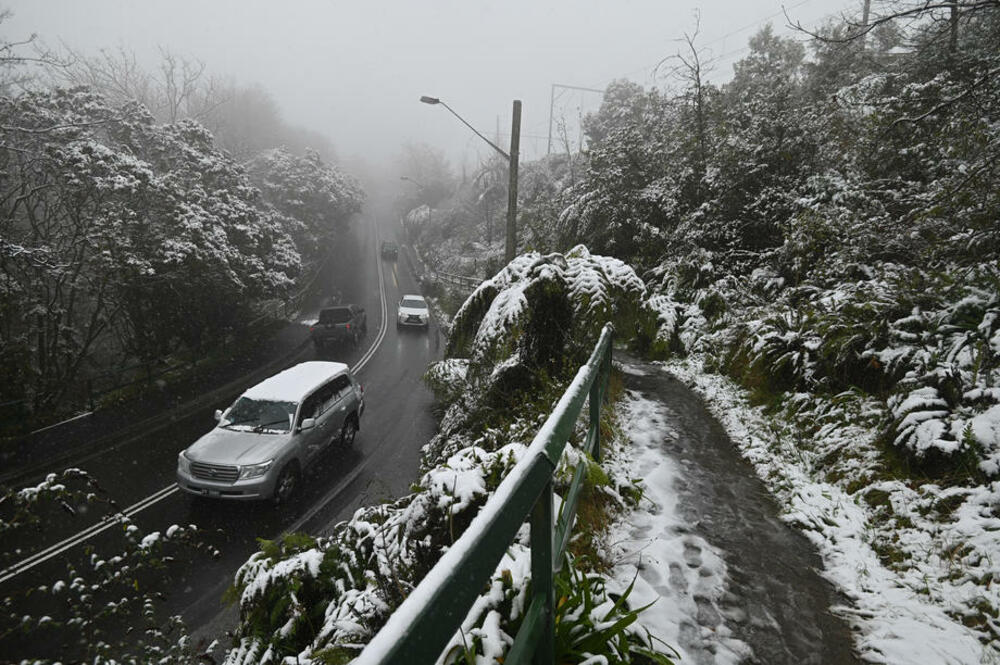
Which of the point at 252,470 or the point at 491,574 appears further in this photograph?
the point at 252,470

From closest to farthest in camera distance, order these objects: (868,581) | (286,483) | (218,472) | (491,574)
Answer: (491,574) < (868,581) < (218,472) < (286,483)

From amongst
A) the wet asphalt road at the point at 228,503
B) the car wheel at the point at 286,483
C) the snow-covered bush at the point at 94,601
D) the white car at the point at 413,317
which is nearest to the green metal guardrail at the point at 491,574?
the wet asphalt road at the point at 228,503

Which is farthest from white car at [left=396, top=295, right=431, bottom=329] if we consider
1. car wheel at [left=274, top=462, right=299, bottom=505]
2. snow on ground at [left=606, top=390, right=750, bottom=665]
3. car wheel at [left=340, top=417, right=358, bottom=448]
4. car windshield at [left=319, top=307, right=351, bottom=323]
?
snow on ground at [left=606, top=390, right=750, bottom=665]

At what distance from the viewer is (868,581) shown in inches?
110

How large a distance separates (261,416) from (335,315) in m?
12.8

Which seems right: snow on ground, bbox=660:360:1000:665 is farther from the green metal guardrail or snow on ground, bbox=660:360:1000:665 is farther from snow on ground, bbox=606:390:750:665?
the green metal guardrail

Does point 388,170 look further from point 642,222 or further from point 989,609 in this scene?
point 989,609

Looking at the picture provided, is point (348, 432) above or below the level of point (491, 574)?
below

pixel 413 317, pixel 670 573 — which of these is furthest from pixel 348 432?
pixel 413 317

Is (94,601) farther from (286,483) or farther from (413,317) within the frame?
(413,317)

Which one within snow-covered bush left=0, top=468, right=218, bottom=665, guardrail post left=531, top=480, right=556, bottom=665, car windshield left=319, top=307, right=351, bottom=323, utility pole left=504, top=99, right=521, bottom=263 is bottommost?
snow-covered bush left=0, top=468, right=218, bottom=665

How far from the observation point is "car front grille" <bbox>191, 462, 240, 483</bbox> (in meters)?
7.48

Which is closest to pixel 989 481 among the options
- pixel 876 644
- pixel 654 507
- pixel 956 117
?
pixel 876 644

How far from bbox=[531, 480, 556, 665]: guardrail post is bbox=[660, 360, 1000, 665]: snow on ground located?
5.11ft
